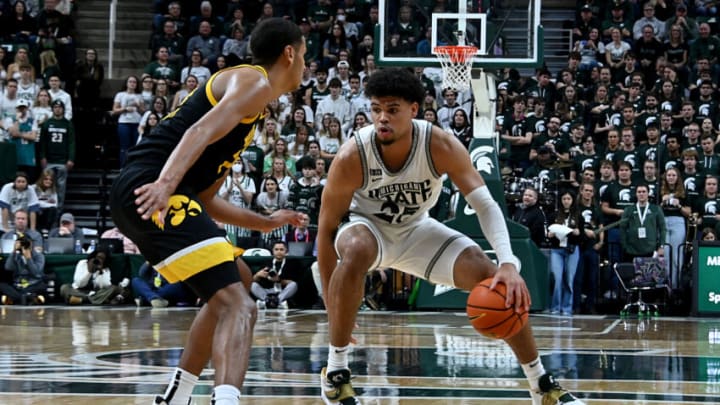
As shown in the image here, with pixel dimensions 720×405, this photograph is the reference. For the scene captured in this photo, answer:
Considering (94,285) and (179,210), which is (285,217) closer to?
(179,210)

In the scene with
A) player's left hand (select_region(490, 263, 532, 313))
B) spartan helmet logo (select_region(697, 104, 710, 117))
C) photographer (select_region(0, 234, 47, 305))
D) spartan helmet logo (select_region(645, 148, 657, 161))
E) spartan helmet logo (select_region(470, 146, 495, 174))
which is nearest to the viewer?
player's left hand (select_region(490, 263, 532, 313))

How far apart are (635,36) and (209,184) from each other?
16.0m

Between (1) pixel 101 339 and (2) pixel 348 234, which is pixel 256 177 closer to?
(1) pixel 101 339

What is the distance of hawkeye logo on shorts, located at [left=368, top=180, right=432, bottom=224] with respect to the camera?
19.0 feet

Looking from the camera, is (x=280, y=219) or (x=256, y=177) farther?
(x=256, y=177)

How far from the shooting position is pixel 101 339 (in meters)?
9.64

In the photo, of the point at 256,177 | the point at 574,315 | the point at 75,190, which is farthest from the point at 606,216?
the point at 75,190

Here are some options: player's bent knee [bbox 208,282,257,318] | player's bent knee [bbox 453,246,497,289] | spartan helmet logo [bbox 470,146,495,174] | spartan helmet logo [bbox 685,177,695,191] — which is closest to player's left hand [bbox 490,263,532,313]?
player's bent knee [bbox 453,246,497,289]

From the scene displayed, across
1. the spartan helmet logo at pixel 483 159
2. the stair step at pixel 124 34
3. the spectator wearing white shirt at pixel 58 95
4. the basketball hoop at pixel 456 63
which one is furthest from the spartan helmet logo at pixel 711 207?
the stair step at pixel 124 34

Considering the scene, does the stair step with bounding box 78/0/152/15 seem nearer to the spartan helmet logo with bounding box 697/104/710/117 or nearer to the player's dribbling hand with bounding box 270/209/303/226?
the spartan helmet logo with bounding box 697/104/710/117

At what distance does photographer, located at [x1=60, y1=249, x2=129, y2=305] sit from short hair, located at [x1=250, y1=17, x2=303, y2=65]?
1085 cm

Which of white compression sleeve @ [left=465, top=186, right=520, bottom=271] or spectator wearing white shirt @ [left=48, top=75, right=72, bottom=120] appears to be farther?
spectator wearing white shirt @ [left=48, top=75, right=72, bottom=120]

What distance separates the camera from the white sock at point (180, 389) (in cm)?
490

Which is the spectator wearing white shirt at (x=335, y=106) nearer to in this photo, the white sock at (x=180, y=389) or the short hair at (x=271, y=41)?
the short hair at (x=271, y=41)
